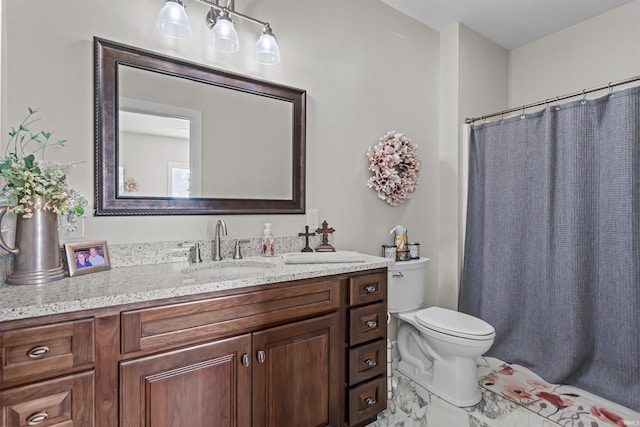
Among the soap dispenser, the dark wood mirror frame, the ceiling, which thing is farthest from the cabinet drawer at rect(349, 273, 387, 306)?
the ceiling

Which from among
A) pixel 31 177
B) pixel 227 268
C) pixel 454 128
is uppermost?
pixel 454 128

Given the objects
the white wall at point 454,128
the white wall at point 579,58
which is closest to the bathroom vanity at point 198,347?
the white wall at point 454,128

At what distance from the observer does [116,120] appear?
1456 millimetres

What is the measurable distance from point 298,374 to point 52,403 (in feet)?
A: 2.69

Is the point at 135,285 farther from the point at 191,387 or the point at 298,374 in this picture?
the point at 298,374

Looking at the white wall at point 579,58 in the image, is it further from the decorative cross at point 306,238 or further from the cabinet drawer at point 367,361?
the cabinet drawer at point 367,361

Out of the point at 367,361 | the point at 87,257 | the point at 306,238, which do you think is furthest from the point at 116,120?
the point at 367,361

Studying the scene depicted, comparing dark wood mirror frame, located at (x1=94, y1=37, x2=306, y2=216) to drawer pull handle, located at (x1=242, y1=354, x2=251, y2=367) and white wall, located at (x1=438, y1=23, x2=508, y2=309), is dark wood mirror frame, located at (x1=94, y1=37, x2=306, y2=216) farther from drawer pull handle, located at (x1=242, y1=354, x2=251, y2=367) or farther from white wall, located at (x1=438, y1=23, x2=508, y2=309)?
white wall, located at (x1=438, y1=23, x2=508, y2=309)

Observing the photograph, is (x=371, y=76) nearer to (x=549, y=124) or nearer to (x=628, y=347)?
(x=549, y=124)

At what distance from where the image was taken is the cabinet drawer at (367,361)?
5.18 feet

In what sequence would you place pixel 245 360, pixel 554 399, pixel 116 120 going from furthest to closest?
1. pixel 554 399
2. pixel 116 120
3. pixel 245 360

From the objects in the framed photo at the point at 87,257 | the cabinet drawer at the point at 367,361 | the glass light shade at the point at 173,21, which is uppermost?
the glass light shade at the point at 173,21

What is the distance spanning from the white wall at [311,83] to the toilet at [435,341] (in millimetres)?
332

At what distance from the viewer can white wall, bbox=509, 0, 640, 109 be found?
7.82 ft
